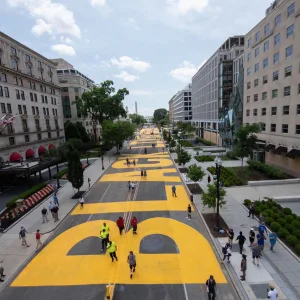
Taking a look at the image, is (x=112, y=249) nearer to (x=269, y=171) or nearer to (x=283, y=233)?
(x=283, y=233)

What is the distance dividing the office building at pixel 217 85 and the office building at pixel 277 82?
661 inches

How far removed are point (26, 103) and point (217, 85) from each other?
5019 cm

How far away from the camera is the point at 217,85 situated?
61.2m

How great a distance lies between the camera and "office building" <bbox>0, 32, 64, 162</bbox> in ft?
119

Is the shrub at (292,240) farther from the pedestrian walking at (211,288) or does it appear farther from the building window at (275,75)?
the building window at (275,75)

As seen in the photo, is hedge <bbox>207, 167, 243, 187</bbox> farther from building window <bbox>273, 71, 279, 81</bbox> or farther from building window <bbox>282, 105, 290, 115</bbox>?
building window <bbox>273, 71, 279, 81</bbox>

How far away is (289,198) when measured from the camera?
67.2ft

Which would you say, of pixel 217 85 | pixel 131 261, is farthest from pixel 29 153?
pixel 217 85

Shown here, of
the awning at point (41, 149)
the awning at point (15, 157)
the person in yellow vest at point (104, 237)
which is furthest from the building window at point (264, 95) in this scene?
the awning at point (41, 149)

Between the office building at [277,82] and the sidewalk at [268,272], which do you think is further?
the office building at [277,82]

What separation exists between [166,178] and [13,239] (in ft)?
64.9

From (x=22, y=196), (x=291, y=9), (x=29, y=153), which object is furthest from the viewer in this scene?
(x=29, y=153)

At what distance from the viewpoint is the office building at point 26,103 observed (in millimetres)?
36312

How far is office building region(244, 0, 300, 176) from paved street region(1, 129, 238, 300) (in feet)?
61.7
